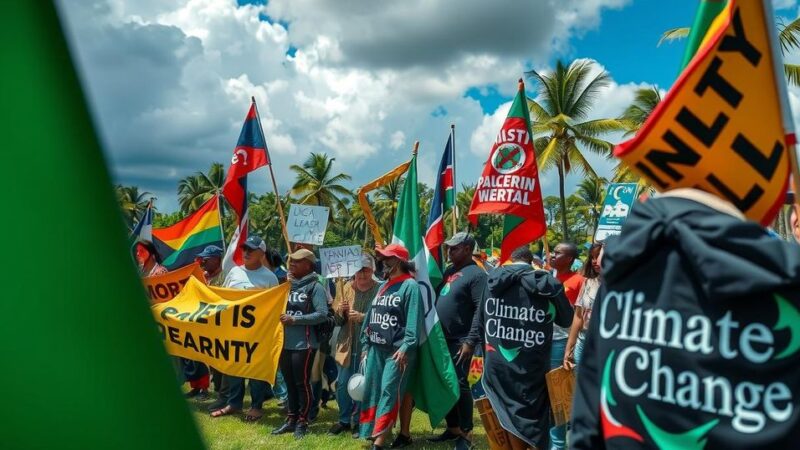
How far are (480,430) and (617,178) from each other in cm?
2369

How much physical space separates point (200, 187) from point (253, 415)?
2317 inches

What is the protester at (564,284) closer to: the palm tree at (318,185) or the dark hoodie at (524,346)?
the dark hoodie at (524,346)

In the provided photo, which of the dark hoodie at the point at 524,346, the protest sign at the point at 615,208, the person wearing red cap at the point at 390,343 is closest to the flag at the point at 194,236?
the person wearing red cap at the point at 390,343

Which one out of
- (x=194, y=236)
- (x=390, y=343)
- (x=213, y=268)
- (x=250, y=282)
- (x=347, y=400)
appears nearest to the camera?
(x=390, y=343)

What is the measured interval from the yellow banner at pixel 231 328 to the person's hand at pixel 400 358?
177cm

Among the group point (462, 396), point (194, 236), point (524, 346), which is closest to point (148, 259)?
point (194, 236)

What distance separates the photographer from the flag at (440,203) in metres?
8.47

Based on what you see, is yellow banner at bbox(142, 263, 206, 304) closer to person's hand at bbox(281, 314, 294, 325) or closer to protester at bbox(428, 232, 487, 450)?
person's hand at bbox(281, 314, 294, 325)

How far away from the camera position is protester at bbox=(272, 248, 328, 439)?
23.5 feet

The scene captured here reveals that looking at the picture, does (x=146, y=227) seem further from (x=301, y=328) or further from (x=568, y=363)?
(x=568, y=363)

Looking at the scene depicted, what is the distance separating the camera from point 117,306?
0.71 m

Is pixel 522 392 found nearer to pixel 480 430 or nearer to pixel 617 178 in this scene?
pixel 480 430

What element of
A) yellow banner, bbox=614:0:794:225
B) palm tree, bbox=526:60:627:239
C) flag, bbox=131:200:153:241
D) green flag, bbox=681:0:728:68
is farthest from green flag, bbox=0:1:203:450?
palm tree, bbox=526:60:627:239

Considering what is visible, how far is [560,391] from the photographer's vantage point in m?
5.20
